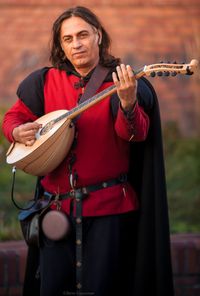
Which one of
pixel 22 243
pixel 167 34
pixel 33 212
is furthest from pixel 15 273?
pixel 167 34

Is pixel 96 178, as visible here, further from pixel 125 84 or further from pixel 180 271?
pixel 180 271

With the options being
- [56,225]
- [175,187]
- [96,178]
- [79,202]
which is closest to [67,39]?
[96,178]

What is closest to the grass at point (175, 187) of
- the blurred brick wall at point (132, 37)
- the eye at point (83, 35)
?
the blurred brick wall at point (132, 37)

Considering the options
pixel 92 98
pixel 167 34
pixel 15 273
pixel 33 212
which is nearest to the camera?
pixel 92 98

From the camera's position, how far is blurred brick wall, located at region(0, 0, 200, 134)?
753 centimetres

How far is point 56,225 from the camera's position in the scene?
4.11 meters

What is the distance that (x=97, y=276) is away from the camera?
4.13 m

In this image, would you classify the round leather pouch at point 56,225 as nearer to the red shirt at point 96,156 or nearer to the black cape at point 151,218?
the red shirt at point 96,156

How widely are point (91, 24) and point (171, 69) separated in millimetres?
695

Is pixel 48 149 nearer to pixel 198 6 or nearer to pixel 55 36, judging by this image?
pixel 55 36

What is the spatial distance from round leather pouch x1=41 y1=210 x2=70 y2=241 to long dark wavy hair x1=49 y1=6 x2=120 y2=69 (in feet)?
2.47

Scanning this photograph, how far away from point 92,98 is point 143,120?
256 mm

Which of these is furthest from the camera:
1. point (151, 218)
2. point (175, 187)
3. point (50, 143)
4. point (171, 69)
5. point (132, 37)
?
point (132, 37)

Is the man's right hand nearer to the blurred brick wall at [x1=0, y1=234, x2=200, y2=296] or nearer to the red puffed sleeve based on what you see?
the red puffed sleeve
